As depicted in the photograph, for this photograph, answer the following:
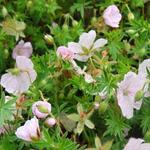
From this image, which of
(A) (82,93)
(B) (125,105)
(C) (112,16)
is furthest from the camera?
(C) (112,16)

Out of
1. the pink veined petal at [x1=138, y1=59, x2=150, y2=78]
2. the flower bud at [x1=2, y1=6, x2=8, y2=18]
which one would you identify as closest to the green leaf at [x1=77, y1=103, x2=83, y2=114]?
the pink veined petal at [x1=138, y1=59, x2=150, y2=78]

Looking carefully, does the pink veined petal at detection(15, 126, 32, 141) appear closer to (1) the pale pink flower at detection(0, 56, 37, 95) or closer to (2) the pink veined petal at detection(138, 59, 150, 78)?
(1) the pale pink flower at detection(0, 56, 37, 95)

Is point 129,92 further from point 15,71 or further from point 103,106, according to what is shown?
point 15,71

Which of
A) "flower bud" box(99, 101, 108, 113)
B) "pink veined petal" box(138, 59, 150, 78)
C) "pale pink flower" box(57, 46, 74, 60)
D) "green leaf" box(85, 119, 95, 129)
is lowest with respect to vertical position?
"green leaf" box(85, 119, 95, 129)

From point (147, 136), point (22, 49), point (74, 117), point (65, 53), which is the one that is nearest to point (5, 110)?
point (74, 117)

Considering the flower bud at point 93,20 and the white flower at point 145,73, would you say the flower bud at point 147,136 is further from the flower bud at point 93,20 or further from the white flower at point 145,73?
the flower bud at point 93,20
